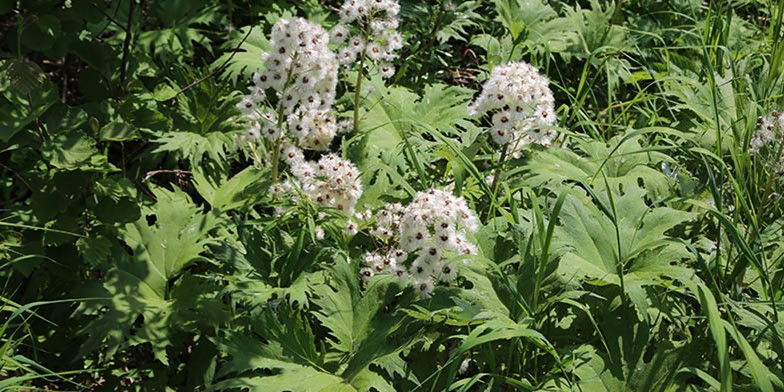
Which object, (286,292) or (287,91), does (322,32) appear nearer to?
(287,91)

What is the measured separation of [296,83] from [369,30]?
555mm

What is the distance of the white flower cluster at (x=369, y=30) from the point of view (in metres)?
3.25

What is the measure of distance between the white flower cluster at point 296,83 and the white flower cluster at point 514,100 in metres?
0.59

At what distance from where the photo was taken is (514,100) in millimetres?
2822

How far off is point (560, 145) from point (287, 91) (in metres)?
1.22

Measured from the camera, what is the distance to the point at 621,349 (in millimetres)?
2400

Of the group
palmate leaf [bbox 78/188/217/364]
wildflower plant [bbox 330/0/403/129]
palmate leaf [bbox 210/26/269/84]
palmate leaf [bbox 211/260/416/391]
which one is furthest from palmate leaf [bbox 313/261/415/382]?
palmate leaf [bbox 210/26/269/84]

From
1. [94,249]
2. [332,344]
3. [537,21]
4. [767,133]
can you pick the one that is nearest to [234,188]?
[94,249]

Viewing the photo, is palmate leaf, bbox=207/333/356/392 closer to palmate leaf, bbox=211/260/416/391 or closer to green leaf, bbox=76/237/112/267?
palmate leaf, bbox=211/260/416/391

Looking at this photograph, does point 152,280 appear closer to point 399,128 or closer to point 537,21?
point 399,128

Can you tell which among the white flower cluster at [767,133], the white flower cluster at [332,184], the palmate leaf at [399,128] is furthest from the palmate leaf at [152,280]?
the white flower cluster at [767,133]

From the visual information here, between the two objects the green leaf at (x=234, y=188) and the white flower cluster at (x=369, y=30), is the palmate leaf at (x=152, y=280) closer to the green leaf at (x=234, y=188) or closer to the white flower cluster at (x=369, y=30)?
the green leaf at (x=234, y=188)

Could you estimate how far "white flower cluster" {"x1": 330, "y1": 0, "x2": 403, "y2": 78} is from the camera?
3250 mm

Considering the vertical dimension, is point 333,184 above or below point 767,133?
below
